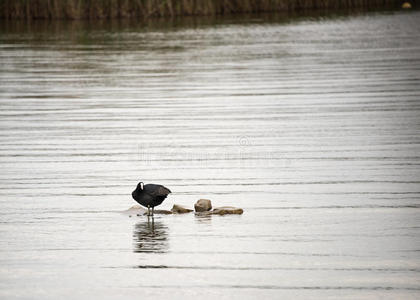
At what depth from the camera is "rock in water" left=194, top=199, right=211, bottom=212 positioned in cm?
462

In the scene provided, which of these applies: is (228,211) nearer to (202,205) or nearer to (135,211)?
(202,205)

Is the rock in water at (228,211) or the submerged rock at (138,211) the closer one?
the rock in water at (228,211)

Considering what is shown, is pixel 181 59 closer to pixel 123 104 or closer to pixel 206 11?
pixel 123 104

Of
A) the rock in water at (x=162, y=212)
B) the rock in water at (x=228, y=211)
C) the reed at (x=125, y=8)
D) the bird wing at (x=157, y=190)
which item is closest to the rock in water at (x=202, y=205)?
the rock in water at (x=228, y=211)

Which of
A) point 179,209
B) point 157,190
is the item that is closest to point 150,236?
point 157,190

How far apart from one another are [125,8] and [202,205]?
1959cm

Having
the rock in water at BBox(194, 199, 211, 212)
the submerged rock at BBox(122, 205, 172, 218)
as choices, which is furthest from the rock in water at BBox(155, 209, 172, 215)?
the rock in water at BBox(194, 199, 211, 212)

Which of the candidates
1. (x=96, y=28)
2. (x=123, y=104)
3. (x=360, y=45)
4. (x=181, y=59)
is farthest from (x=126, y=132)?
(x=96, y=28)

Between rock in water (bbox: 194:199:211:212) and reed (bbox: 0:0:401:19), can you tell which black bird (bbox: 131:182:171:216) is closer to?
rock in water (bbox: 194:199:211:212)

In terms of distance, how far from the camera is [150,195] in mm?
4465

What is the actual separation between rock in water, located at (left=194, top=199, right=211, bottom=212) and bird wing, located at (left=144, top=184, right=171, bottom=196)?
0.26m

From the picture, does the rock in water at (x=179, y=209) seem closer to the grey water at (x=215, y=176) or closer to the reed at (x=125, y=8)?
the grey water at (x=215, y=176)

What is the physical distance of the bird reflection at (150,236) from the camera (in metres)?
4.01

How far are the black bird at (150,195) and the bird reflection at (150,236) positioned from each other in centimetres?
10
